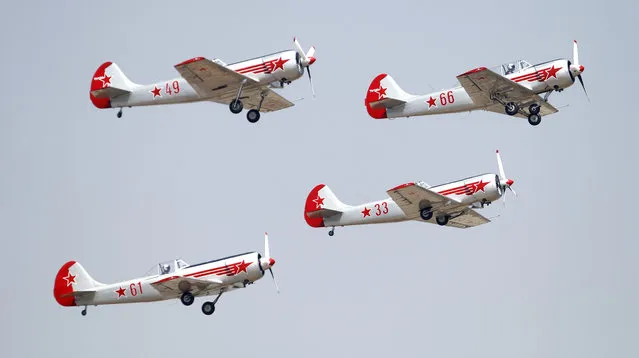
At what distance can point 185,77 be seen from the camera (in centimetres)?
5044

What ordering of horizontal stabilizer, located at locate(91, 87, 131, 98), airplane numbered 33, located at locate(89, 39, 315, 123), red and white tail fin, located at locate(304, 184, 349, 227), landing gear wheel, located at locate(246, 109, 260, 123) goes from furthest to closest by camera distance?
red and white tail fin, located at locate(304, 184, 349, 227)
horizontal stabilizer, located at locate(91, 87, 131, 98)
landing gear wheel, located at locate(246, 109, 260, 123)
airplane numbered 33, located at locate(89, 39, 315, 123)

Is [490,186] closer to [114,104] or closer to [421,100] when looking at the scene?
[421,100]

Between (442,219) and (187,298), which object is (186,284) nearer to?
(187,298)

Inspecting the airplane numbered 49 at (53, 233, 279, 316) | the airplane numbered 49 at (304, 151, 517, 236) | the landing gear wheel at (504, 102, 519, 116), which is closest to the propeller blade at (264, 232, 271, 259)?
the airplane numbered 49 at (53, 233, 279, 316)

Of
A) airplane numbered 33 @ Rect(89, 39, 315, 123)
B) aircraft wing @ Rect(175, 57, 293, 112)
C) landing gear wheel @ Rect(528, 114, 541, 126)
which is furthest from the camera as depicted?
landing gear wheel @ Rect(528, 114, 541, 126)

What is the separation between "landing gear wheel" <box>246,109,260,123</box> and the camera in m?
52.3

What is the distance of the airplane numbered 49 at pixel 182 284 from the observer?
49875mm

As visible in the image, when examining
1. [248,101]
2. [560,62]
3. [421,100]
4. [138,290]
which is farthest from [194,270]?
[560,62]

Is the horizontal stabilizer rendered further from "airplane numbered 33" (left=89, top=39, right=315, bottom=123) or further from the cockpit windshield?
the cockpit windshield

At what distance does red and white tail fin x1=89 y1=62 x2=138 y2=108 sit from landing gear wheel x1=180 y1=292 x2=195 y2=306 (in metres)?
7.54

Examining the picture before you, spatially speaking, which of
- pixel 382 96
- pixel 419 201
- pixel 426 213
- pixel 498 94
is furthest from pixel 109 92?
pixel 498 94

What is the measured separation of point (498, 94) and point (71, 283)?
15713 mm

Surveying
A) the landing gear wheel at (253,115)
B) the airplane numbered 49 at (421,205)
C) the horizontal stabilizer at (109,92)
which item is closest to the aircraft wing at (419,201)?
the airplane numbered 49 at (421,205)

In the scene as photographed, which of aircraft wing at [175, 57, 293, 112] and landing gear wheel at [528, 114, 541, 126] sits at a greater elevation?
aircraft wing at [175, 57, 293, 112]
